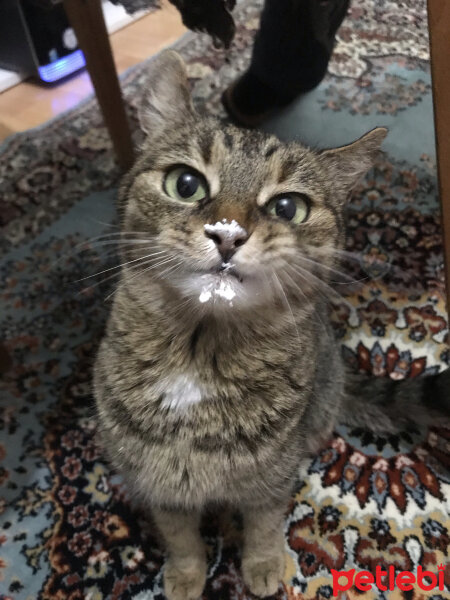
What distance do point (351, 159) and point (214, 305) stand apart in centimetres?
30

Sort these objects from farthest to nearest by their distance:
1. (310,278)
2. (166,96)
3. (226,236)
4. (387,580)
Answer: (387,580), (166,96), (310,278), (226,236)

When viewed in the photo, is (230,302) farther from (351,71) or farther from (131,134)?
(351,71)

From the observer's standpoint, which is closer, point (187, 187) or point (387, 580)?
point (187, 187)

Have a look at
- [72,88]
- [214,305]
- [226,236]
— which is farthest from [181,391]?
[72,88]

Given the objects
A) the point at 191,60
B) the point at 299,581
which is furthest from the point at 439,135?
the point at 191,60

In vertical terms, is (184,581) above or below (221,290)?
below

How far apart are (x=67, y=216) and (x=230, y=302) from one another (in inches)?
35.9

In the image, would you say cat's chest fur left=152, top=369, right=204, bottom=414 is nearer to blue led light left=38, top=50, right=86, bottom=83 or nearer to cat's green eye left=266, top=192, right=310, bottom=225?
cat's green eye left=266, top=192, right=310, bottom=225

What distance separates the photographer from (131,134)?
4.67 ft

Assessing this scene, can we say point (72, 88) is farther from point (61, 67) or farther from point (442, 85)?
point (442, 85)

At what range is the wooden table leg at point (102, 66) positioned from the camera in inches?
44.2

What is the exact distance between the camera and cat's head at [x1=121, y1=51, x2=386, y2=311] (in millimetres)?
550

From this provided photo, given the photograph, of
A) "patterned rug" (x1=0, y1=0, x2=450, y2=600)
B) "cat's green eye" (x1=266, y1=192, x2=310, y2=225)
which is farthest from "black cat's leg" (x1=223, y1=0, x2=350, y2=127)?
"cat's green eye" (x1=266, y1=192, x2=310, y2=225)

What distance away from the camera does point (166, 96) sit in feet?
2.44
